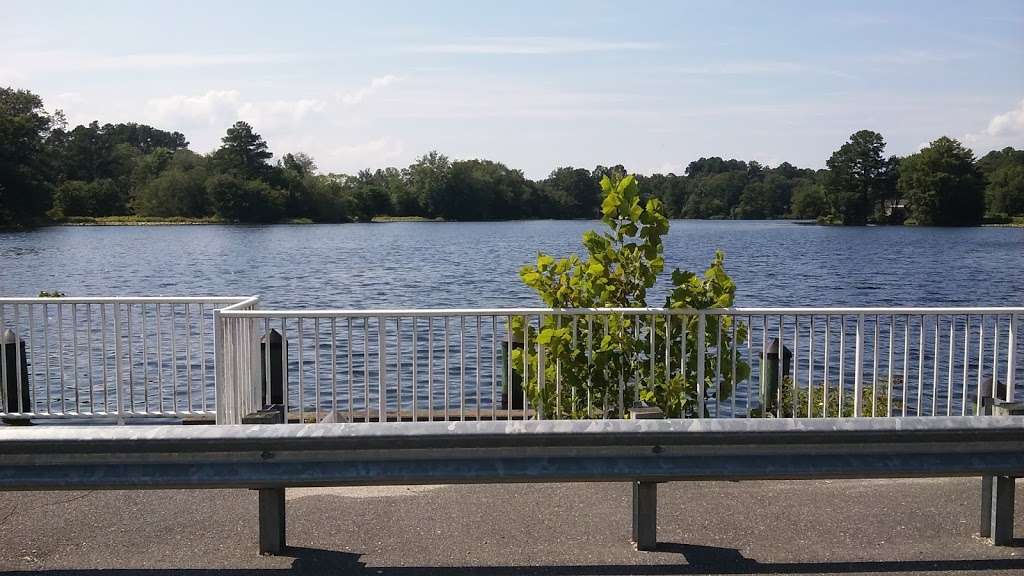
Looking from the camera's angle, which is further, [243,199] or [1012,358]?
[243,199]

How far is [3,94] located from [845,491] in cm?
13614

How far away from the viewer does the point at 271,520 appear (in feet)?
19.1

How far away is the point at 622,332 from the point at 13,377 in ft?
23.0

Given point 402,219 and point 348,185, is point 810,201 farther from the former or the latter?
point 348,185

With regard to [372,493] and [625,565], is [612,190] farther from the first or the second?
[625,565]

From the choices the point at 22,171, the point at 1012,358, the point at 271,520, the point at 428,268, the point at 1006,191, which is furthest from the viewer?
the point at 1006,191

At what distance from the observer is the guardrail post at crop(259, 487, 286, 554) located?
5.79m

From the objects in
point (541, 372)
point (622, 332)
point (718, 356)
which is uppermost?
point (622, 332)

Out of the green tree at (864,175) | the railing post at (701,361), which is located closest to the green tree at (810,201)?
the green tree at (864,175)

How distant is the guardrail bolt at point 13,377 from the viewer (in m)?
11.4

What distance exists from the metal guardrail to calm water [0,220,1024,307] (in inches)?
1162

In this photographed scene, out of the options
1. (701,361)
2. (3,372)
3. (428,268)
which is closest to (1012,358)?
(701,361)

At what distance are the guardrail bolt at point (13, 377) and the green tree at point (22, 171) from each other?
358 ft

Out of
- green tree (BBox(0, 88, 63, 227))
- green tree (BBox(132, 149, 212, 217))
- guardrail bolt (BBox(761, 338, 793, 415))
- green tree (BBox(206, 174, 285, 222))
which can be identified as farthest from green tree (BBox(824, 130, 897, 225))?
guardrail bolt (BBox(761, 338, 793, 415))
